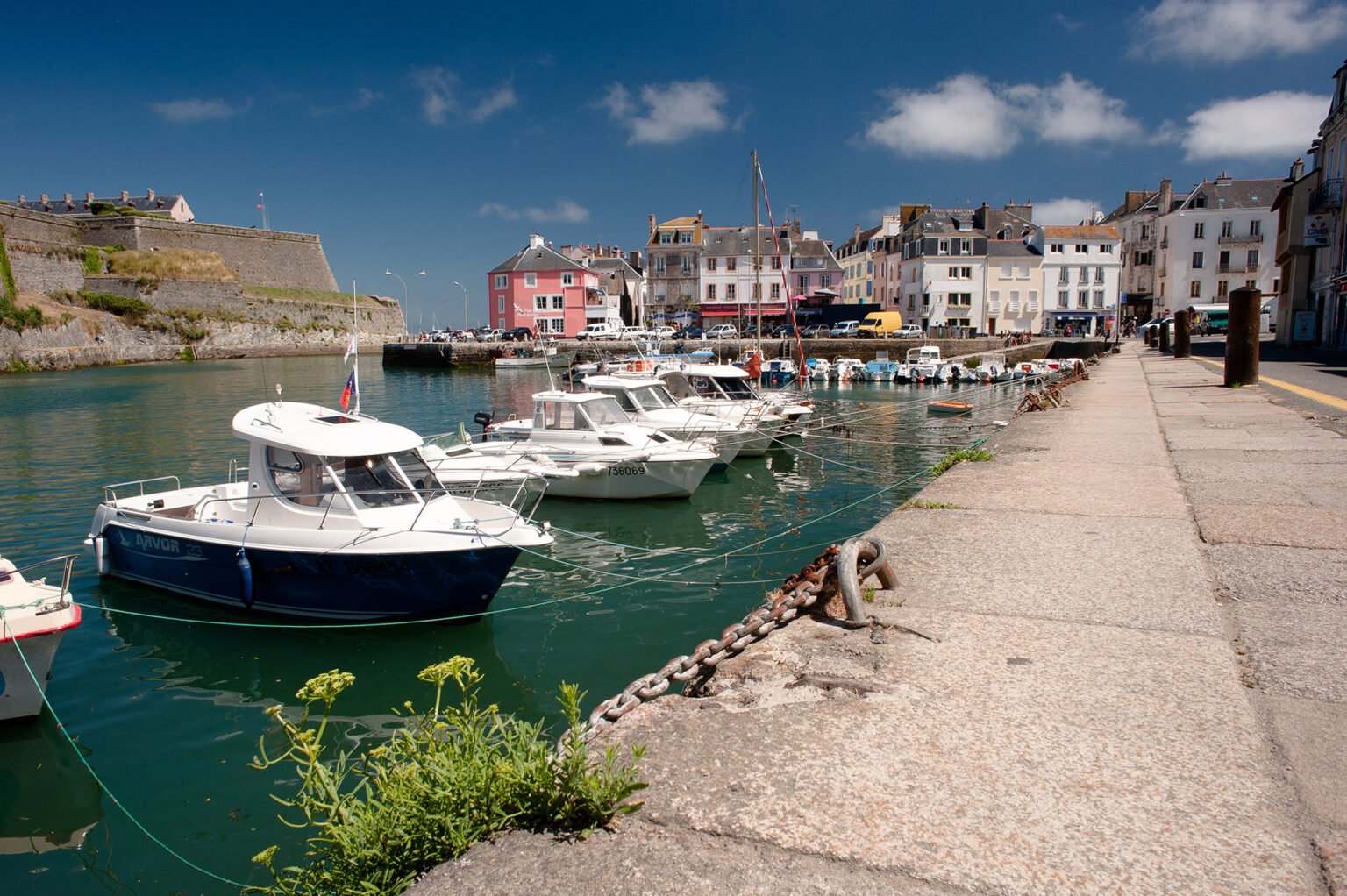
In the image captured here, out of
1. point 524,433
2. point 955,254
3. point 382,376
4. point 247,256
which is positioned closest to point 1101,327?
point 955,254

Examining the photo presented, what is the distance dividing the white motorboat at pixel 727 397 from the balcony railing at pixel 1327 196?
83.0 feet

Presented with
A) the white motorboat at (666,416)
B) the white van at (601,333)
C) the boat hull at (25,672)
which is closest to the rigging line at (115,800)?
the boat hull at (25,672)

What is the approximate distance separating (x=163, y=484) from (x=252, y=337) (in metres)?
68.4

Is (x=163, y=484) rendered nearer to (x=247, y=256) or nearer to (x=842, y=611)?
(x=842, y=611)

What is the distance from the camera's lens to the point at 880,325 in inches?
2576

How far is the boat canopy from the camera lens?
381 inches

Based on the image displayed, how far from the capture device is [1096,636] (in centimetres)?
470

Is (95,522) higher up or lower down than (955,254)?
lower down

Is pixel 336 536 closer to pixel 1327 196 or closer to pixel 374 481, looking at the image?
pixel 374 481

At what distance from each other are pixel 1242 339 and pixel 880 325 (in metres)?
47.3

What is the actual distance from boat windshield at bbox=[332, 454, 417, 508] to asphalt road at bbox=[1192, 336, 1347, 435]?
1249 cm

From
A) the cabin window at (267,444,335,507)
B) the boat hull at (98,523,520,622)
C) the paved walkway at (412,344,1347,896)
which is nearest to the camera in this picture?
the paved walkway at (412,344,1347,896)

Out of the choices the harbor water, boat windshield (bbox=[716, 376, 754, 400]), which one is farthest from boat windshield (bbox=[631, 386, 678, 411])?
boat windshield (bbox=[716, 376, 754, 400])

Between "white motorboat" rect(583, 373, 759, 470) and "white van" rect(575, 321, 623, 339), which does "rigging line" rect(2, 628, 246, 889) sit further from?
"white van" rect(575, 321, 623, 339)
